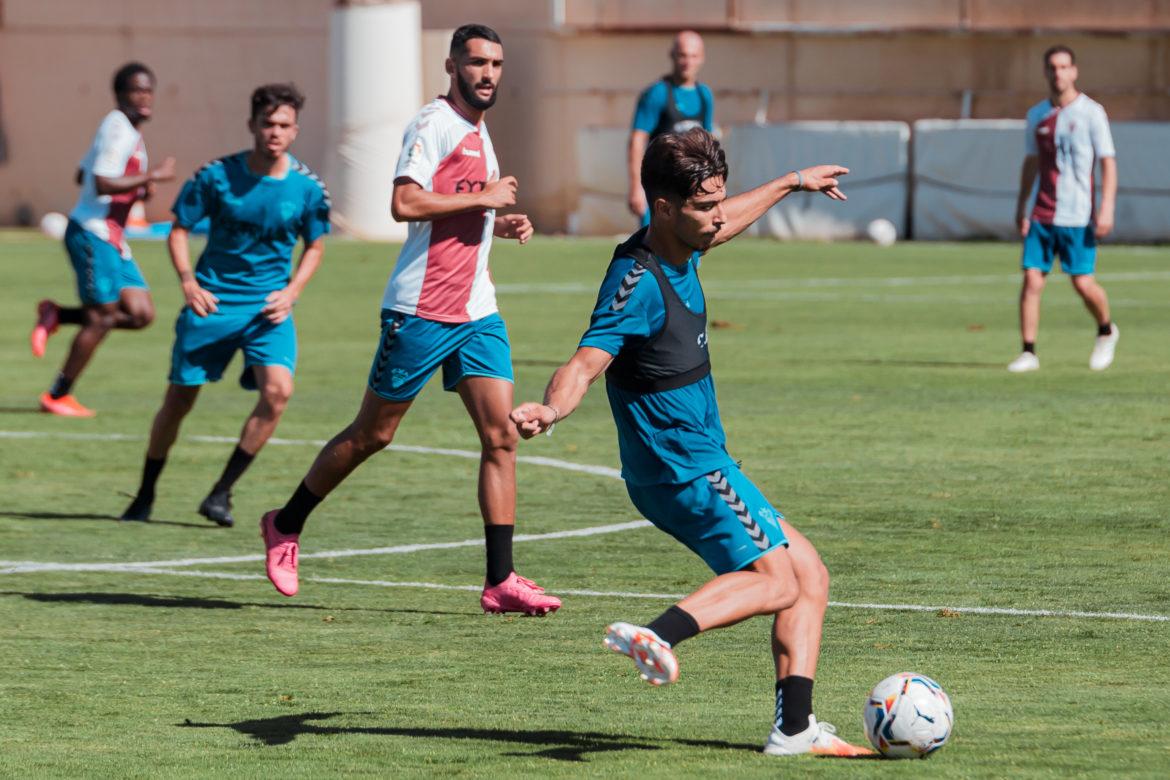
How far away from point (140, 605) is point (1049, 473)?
204 inches

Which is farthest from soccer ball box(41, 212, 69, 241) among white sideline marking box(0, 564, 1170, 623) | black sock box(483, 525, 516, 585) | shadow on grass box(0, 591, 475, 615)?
black sock box(483, 525, 516, 585)

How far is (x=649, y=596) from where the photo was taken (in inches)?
332

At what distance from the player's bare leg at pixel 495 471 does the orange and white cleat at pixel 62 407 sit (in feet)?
22.4

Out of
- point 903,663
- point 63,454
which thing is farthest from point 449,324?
point 63,454

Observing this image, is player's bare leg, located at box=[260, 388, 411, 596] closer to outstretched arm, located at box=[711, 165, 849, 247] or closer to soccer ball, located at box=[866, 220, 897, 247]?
outstretched arm, located at box=[711, 165, 849, 247]

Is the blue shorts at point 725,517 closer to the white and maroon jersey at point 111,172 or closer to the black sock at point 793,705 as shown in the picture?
the black sock at point 793,705

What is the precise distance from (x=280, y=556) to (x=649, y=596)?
1.44 meters

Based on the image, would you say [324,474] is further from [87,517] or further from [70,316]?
[70,316]

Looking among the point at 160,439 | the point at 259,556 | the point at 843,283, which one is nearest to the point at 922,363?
the point at 160,439

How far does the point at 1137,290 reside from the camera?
24.0m

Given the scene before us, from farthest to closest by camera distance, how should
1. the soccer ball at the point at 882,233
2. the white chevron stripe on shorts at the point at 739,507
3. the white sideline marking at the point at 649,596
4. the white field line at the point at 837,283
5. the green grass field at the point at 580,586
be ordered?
the soccer ball at the point at 882,233 → the white field line at the point at 837,283 → the white sideline marking at the point at 649,596 → the green grass field at the point at 580,586 → the white chevron stripe on shorts at the point at 739,507

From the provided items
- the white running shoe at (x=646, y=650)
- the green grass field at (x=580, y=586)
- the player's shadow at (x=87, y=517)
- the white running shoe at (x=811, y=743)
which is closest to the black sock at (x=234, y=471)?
the player's shadow at (x=87, y=517)

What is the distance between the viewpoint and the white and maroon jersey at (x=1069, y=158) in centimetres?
1611

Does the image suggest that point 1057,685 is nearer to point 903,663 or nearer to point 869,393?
point 903,663
